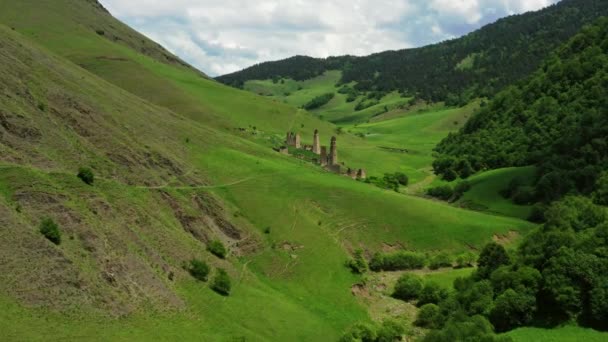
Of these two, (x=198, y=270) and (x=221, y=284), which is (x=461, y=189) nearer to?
(x=221, y=284)

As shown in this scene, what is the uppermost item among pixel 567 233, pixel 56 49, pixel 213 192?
pixel 56 49

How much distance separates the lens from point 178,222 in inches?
2611

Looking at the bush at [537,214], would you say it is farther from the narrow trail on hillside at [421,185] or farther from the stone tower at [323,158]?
the stone tower at [323,158]

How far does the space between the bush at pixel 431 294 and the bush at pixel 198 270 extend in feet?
78.9

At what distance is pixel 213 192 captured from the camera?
256ft

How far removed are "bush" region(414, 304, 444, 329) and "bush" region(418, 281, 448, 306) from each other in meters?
3.70

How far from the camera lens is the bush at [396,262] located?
74.4 meters

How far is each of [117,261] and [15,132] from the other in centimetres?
1815

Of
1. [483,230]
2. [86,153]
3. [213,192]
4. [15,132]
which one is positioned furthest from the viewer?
[483,230]

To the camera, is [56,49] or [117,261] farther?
[56,49]

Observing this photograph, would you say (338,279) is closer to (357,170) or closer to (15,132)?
(15,132)

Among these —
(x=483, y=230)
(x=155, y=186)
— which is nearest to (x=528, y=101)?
(x=483, y=230)

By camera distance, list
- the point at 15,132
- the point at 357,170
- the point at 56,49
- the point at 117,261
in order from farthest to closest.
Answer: the point at 56,49 < the point at 357,170 < the point at 15,132 < the point at 117,261

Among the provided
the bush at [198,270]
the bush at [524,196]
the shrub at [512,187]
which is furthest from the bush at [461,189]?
the bush at [198,270]
